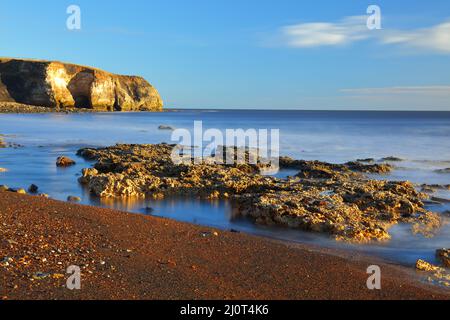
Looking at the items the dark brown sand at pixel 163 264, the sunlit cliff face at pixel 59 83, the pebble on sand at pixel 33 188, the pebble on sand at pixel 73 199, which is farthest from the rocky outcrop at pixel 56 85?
the dark brown sand at pixel 163 264

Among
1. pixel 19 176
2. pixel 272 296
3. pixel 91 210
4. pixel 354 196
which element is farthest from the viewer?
pixel 19 176

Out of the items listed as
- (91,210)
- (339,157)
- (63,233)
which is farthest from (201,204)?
(339,157)

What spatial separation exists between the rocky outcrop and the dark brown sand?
313 feet

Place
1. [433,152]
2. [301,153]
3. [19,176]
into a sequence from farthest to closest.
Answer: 1. [433,152]
2. [301,153]
3. [19,176]

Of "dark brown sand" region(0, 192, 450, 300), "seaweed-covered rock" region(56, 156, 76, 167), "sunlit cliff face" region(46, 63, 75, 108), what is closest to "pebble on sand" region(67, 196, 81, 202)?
"dark brown sand" region(0, 192, 450, 300)

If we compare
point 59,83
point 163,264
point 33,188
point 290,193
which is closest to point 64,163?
point 33,188

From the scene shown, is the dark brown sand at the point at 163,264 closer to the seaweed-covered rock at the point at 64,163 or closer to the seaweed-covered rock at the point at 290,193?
the seaweed-covered rock at the point at 290,193

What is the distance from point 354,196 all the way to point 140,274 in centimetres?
976

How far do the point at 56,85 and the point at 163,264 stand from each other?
330 ft

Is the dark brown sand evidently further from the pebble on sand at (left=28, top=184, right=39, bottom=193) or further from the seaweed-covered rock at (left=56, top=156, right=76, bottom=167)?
the seaweed-covered rock at (left=56, top=156, right=76, bottom=167)

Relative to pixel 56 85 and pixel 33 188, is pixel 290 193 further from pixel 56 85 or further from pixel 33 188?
pixel 56 85

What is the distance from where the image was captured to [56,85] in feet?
328

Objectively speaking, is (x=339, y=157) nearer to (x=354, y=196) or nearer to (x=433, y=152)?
(x=433, y=152)

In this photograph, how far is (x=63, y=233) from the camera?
8633mm
